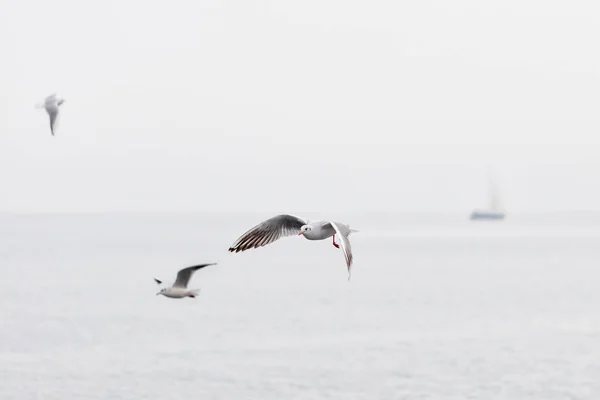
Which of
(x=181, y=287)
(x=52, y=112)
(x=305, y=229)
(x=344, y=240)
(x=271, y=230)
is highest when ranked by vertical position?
(x=52, y=112)

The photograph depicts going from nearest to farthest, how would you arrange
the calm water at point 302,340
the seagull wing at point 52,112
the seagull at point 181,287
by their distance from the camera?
the seagull at point 181,287, the seagull wing at point 52,112, the calm water at point 302,340

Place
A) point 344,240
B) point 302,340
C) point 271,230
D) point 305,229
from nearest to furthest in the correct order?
point 344,240 < point 305,229 < point 271,230 < point 302,340

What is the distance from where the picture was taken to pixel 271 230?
16719 mm

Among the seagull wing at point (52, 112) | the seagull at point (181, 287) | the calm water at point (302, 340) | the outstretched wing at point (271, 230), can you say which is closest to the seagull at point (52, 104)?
the seagull wing at point (52, 112)

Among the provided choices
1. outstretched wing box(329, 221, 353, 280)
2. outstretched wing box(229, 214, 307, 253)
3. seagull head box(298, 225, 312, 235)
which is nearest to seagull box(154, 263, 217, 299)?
outstretched wing box(229, 214, 307, 253)

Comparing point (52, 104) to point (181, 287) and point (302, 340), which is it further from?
point (302, 340)

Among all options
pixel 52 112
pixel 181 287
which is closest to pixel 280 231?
pixel 181 287

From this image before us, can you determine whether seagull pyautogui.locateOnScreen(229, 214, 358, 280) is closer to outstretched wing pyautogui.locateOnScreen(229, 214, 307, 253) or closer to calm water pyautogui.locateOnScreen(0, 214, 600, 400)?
outstretched wing pyautogui.locateOnScreen(229, 214, 307, 253)

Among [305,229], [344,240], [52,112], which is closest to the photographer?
[344,240]

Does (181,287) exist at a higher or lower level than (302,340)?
lower

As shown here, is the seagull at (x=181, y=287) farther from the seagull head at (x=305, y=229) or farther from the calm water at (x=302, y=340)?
the calm water at (x=302, y=340)

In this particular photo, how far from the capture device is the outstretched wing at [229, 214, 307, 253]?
1628 centimetres

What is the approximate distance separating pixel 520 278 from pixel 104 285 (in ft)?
212

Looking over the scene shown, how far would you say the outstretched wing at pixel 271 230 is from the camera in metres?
16.3
